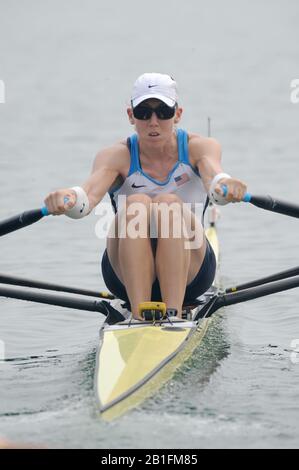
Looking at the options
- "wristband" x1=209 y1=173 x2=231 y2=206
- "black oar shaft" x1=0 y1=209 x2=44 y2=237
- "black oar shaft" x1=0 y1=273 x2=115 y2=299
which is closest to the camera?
"wristband" x1=209 y1=173 x2=231 y2=206

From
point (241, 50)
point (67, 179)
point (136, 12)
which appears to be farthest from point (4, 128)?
point (136, 12)

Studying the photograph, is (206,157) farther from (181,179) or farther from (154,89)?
(154,89)

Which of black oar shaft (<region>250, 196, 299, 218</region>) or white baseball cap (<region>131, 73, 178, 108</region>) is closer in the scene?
black oar shaft (<region>250, 196, 299, 218</region>)

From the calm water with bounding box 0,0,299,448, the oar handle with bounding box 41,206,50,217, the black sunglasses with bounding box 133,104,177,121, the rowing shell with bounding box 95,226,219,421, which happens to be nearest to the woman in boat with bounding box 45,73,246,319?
the black sunglasses with bounding box 133,104,177,121

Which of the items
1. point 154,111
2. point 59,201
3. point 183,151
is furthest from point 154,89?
point 59,201

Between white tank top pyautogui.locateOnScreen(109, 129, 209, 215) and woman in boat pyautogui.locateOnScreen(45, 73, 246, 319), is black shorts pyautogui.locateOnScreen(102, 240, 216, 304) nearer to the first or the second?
woman in boat pyautogui.locateOnScreen(45, 73, 246, 319)

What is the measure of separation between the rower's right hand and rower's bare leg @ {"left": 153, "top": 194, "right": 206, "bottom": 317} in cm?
59

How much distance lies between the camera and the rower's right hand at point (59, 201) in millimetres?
6027

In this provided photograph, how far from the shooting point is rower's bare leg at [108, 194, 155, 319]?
624 cm

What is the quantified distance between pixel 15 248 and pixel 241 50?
74.4ft

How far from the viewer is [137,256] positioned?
624 cm

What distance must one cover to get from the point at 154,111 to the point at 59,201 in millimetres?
1015

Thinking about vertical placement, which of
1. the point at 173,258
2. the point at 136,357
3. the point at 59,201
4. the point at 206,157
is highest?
the point at 206,157

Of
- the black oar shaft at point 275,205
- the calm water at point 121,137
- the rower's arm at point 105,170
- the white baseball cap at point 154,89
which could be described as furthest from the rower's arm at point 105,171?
the calm water at point 121,137
